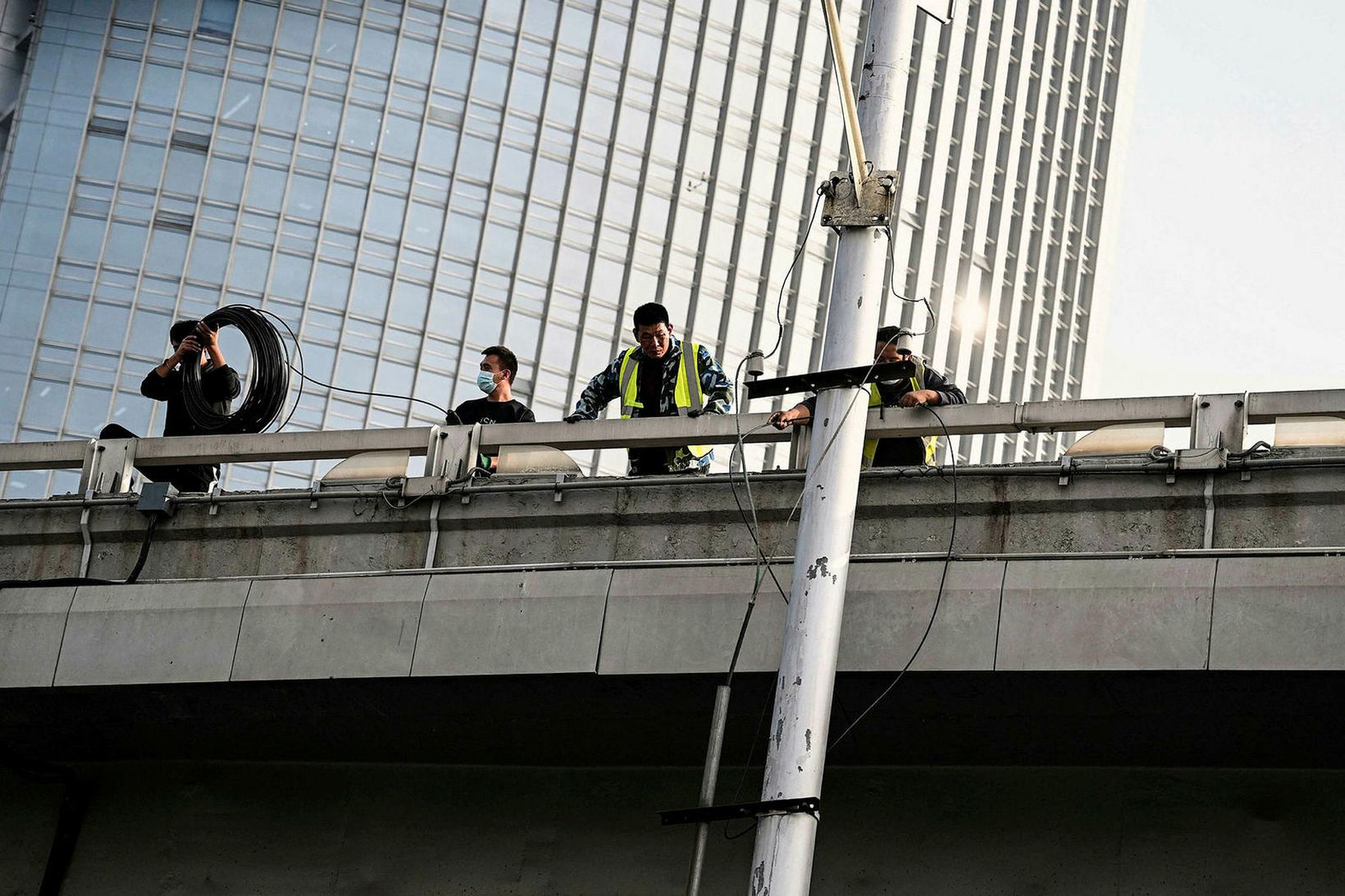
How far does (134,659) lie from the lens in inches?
484

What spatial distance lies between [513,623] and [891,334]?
326cm

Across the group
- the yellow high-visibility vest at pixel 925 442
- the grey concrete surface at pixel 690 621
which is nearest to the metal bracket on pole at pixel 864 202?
the yellow high-visibility vest at pixel 925 442

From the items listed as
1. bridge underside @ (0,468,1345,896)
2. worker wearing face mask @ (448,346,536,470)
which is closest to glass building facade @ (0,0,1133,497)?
worker wearing face mask @ (448,346,536,470)

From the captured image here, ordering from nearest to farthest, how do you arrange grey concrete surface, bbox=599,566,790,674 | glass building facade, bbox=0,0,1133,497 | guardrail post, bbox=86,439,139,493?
1. grey concrete surface, bbox=599,566,790,674
2. guardrail post, bbox=86,439,139,493
3. glass building facade, bbox=0,0,1133,497

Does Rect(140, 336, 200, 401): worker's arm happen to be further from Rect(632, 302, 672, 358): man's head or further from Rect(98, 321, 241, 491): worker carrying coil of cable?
Rect(632, 302, 672, 358): man's head

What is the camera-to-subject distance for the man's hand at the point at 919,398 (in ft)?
38.0

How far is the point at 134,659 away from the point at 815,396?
480 centimetres

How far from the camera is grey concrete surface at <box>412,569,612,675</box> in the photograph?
36.6ft

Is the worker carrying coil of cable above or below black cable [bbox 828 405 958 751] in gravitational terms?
above

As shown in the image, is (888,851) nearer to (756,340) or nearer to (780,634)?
(780,634)

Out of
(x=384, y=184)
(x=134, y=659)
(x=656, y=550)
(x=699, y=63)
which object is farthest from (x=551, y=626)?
(x=699, y=63)

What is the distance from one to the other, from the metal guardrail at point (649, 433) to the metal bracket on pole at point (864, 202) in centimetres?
137

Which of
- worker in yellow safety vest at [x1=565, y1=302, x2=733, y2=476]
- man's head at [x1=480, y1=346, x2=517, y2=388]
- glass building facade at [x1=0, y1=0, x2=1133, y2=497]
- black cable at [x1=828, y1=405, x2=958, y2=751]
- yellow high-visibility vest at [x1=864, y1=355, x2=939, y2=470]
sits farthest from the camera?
glass building facade at [x1=0, y1=0, x2=1133, y2=497]

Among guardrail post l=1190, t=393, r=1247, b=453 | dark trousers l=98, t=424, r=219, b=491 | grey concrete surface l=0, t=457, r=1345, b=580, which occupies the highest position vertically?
guardrail post l=1190, t=393, r=1247, b=453
